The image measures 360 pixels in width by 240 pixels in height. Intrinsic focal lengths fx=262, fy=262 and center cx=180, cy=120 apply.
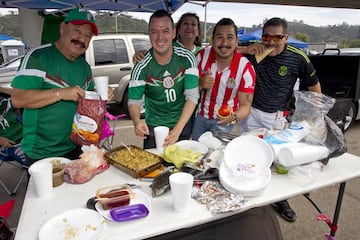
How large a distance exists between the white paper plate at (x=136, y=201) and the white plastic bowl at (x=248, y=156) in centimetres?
53

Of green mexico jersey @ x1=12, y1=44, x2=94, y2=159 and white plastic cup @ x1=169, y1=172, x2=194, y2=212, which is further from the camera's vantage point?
green mexico jersey @ x1=12, y1=44, x2=94, y2=159

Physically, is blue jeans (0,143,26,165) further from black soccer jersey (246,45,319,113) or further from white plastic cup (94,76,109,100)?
black soccer jersey (246,45,319,113)

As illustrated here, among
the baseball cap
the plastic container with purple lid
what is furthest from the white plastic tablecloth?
the baseball cap

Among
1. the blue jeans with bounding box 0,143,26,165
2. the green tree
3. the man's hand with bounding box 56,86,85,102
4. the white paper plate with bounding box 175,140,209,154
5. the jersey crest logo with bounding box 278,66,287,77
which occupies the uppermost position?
the green tree

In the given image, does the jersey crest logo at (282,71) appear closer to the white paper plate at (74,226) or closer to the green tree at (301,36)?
the white paper plate at (74,226)

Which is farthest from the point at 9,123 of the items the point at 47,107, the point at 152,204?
the point at 152,204

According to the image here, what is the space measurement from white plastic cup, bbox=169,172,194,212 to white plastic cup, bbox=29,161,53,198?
2.25 feet

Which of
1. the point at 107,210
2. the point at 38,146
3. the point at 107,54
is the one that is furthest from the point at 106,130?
the point at 107,54

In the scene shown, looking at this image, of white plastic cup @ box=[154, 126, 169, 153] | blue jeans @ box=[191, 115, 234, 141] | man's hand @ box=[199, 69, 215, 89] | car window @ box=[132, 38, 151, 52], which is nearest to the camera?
white plastic cup @ box=[154, 126, 169, 153]

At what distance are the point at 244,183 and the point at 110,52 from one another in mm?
5926

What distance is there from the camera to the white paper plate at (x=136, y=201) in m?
1.29

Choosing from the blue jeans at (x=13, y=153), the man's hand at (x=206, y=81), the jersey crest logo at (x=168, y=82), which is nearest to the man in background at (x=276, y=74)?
the man's hand at (x=206, y=81)

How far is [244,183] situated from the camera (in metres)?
1.50

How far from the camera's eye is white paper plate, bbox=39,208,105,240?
45.7 inches
